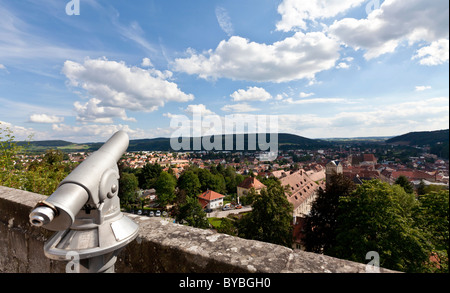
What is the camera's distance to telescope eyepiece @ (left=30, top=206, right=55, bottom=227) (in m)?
0.99

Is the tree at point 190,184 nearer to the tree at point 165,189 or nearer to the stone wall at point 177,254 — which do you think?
the tree at point 165,189

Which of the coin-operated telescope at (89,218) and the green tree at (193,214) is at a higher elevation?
the coin-operated telescope at (89,218)

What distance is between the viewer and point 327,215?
51.4 ft

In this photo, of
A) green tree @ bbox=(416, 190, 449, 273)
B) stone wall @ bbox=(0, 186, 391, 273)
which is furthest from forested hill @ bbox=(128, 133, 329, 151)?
stone wall @ bbox=(0, 186, 391, 273)

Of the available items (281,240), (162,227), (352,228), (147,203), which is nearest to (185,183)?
(147,203)

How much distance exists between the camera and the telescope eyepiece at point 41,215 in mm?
991

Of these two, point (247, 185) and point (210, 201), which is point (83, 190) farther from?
point (247, 185)

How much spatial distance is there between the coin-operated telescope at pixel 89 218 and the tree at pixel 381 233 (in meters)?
12.3

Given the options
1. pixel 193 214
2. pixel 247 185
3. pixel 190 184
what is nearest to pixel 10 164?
pixel 193 214

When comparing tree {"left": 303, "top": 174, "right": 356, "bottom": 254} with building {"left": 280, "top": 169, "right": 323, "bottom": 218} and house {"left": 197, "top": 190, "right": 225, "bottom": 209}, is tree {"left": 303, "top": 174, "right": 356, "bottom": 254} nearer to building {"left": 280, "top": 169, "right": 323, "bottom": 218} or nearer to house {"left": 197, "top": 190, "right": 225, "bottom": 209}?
building {"left": 280, "top": 169, "right": 323, "bottom": 218}

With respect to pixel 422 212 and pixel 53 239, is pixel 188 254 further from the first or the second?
pixel 422 212

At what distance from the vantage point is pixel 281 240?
16.5 meters

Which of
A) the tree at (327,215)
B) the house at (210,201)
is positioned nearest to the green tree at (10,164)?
the tree at (327,215)

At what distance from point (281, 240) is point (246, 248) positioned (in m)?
16.6
